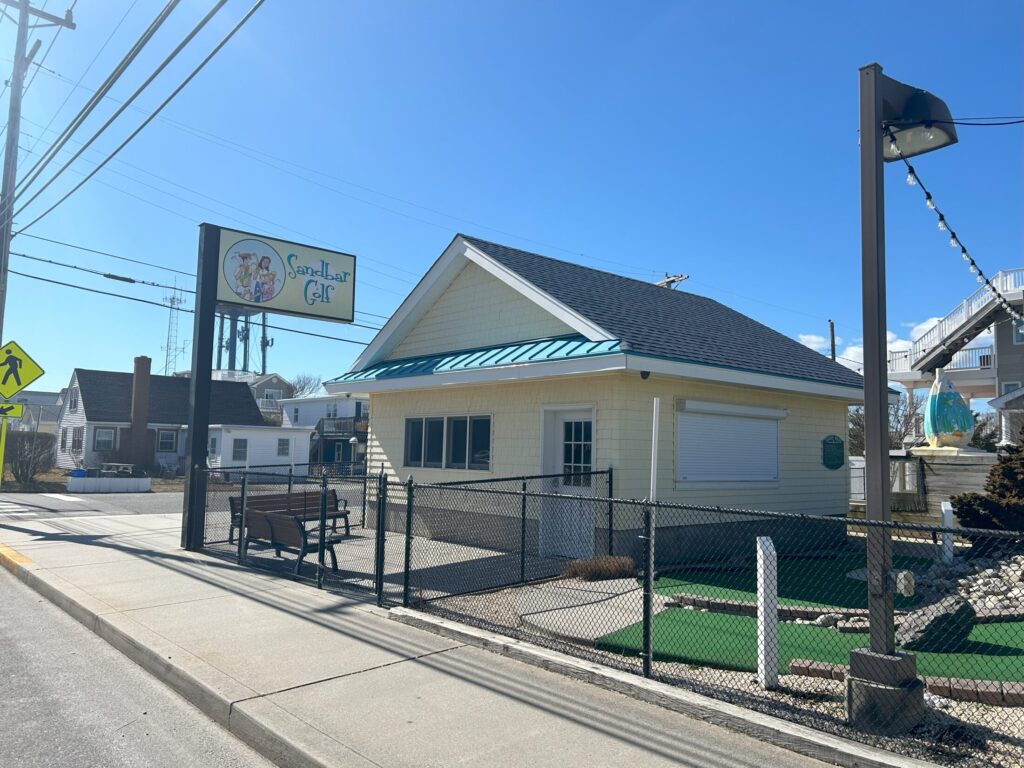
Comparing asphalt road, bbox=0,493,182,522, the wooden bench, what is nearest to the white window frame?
asphalt road, bbox=0,493,182,522

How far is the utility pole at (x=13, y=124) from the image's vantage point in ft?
57.8

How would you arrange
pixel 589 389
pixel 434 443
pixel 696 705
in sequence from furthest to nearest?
pixel 434 443 → pixel 589 389 → pixel 696 705

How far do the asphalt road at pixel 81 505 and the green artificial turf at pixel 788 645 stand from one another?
16002 millimetres

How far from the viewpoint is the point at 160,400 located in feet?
141

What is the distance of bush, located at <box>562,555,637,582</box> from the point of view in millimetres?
9531

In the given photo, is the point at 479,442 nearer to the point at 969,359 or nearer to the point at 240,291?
the point at 240,291

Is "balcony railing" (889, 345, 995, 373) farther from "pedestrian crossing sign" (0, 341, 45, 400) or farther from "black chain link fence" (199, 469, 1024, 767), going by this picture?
"pedestrian crossing sign" (0, 341, 45, 400)

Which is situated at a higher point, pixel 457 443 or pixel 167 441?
pixel 457 443

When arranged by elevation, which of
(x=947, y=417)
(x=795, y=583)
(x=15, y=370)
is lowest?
(x=795, y=583)

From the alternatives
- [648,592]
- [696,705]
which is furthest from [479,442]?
[696,705]

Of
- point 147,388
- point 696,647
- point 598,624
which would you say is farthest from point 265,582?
point 147,388

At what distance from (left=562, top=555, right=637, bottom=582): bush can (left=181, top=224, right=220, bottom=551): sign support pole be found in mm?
6203

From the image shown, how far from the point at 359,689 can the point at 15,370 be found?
46.7 ft

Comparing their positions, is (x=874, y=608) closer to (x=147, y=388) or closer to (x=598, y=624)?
(x=598, y=624)
